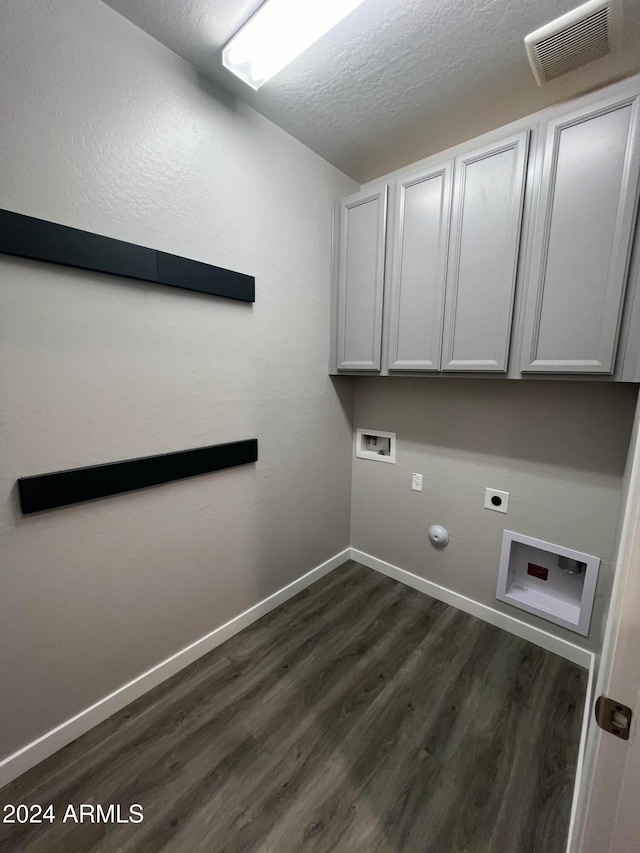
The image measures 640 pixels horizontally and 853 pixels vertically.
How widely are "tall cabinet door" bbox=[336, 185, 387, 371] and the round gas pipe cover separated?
106 centimetres

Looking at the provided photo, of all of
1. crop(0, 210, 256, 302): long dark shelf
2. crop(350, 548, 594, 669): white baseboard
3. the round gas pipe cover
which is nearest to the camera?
crop(0, 210, 256, 302): long dark shelf

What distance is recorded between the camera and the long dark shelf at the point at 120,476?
1.17 meters

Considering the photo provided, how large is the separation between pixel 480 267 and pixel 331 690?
2.05 meters

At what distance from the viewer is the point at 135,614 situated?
58.1 inches

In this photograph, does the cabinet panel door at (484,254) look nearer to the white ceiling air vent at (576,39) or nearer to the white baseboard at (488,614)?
the white ceiling air vent at (576,39)

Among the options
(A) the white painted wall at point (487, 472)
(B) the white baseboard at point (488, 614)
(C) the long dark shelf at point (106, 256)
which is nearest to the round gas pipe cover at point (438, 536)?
(A) the white painted wall at point (487, 472)

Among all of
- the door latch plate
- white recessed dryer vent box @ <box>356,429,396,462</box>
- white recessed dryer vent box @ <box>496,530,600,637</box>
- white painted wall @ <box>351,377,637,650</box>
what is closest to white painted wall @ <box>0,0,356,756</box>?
white recessed dryer vent box @ <box>356,429,396,462</box>

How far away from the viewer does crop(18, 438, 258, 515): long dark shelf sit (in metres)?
1.17

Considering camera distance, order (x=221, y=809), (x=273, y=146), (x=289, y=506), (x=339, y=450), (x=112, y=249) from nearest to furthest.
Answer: (x=221, y=809) < (x=112, y=249) < (x=273, y=146) < (x=289, y=506) < (x=339, y=450)

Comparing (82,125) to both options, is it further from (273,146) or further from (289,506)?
(289,506)

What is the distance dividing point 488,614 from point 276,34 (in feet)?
9.33

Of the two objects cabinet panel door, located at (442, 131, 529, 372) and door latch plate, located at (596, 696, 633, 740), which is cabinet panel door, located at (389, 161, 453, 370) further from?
door latch plate, located at (596, 696, 633, 740)

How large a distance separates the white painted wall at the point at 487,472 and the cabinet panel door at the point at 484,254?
33 cm

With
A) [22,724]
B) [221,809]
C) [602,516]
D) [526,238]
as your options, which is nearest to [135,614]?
[22,724]
